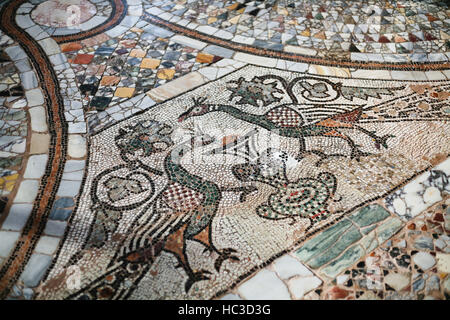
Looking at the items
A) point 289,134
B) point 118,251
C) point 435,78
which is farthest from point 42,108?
point 435,78

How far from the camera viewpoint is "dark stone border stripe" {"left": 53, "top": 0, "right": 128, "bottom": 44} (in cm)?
395

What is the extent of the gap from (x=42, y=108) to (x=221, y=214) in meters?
1.78

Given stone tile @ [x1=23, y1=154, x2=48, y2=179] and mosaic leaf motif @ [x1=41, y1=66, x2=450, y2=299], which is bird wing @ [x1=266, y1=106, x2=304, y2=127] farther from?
stone tile @ [x1=23, y1=154, x2=48, y2=179]

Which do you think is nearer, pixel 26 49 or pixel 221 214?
pixel 221 214

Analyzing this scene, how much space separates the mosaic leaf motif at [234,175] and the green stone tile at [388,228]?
219mm

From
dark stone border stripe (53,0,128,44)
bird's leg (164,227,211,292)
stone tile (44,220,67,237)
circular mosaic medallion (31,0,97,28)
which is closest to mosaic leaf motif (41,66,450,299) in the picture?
bird's leg (164,227,211,292)

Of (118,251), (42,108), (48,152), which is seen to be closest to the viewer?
(118,251)

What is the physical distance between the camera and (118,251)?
2.29 meters

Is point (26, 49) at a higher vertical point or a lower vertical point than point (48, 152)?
higher

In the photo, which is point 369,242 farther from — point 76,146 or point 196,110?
point 76,146

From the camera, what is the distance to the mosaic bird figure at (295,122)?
300 cm

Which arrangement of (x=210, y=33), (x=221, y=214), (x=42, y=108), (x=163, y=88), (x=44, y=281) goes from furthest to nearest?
(x=210, y=33), (x=163, y=88), (x=42, y=108), (x=221, y=214), (x=44, y=281)

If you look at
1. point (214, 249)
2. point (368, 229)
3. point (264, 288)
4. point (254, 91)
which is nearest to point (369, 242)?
point (368, 229)

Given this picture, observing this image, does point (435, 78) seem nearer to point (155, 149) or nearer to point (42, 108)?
point (155, 149)
